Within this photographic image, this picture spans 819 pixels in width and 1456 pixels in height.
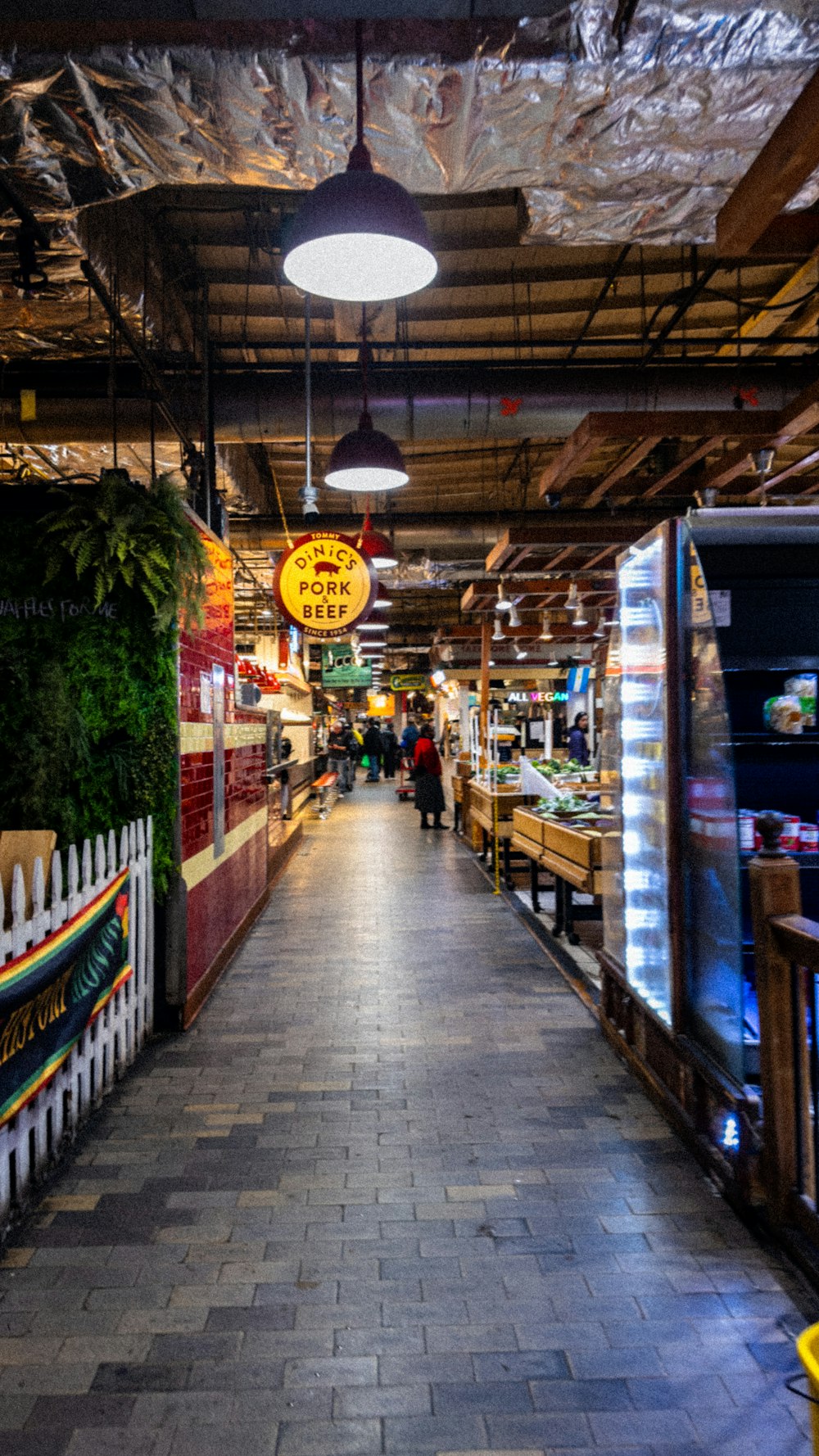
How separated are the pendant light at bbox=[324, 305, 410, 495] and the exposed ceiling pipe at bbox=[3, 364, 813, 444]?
2137mm

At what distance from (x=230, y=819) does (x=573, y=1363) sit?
5.72 meters

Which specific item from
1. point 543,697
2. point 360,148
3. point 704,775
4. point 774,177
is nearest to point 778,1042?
point 704,775

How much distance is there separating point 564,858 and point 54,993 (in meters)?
4.65

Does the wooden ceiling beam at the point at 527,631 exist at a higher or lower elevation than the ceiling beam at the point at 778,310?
lower

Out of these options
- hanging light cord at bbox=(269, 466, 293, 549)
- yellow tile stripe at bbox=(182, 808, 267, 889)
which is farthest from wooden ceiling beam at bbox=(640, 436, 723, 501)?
hanging light cord at bbox=(269, 466, 293, 549)

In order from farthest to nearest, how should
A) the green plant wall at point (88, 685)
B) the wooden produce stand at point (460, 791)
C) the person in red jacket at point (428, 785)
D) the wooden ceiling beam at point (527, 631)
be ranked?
1. the wooden ceiling beam at point (527, 631)
2. the person in red jacket at point (428, 785)
3. the wooden produce stand at point (460, 791)
4. the green plant wall at point (88, 685)

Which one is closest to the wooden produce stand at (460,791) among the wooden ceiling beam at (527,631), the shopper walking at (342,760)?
the wooden ceiling beam at (527,631)

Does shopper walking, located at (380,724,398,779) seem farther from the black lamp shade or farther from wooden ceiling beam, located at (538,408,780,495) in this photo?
the black lamp shade

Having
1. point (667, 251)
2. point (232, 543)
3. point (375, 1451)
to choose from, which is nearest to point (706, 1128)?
point (375, 1451)

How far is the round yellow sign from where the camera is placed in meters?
6.96

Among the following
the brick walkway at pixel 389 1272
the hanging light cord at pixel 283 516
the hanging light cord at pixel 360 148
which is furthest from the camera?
the hanging light cord at pixel 283 516

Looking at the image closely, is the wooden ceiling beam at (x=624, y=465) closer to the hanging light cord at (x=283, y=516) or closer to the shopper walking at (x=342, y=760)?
the hanging light cord at (x=283, y=516)

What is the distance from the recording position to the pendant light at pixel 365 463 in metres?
5.61

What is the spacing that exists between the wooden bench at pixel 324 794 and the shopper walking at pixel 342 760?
4.58 meters
